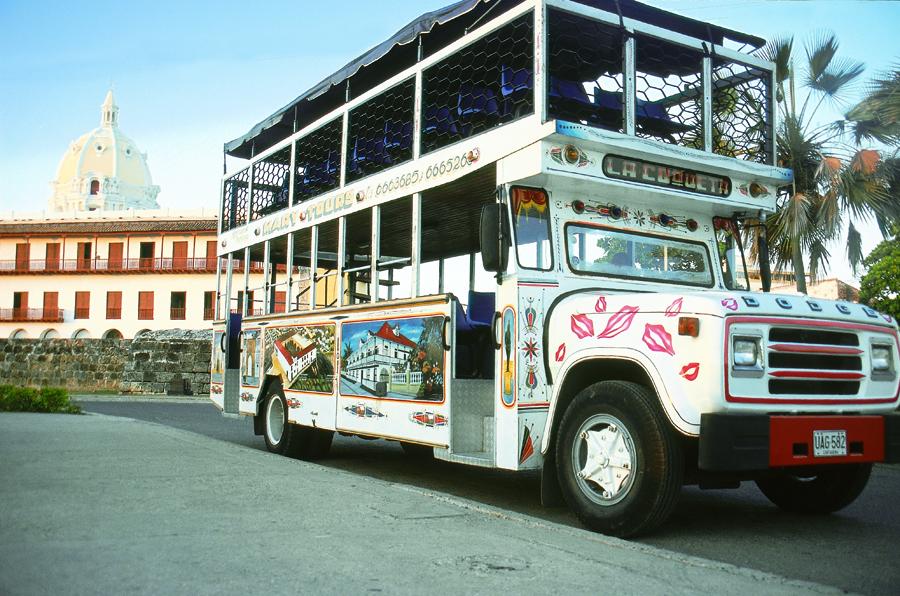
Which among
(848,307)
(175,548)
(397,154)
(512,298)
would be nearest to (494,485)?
(512,298)

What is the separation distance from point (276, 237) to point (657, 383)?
22.4 feet

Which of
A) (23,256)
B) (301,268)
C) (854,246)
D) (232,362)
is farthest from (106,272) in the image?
(854,246)

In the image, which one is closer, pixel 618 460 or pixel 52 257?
pixel 618 460

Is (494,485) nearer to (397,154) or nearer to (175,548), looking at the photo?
(397,154)

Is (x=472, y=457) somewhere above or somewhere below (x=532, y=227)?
below

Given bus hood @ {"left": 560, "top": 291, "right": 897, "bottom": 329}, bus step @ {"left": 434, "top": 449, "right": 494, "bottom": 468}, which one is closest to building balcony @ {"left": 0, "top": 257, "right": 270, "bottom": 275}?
bus step @ {"left": 434, "top": 449, "right": 494, "bottom": 468}

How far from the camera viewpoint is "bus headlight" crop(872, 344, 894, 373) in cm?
580

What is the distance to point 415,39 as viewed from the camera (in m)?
8.11

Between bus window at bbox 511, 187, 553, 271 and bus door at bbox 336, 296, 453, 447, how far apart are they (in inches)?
38.1

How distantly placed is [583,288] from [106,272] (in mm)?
63239

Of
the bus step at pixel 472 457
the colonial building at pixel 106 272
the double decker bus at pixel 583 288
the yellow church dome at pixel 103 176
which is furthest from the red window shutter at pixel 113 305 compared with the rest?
the bus step at pixel 472 457

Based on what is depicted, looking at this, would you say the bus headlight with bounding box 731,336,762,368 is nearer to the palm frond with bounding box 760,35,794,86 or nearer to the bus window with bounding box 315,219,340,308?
the bus window with bounding box 315,219,340,308

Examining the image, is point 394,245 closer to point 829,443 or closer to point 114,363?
point 829,443

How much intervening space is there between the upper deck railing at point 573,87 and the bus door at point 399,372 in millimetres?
1543
